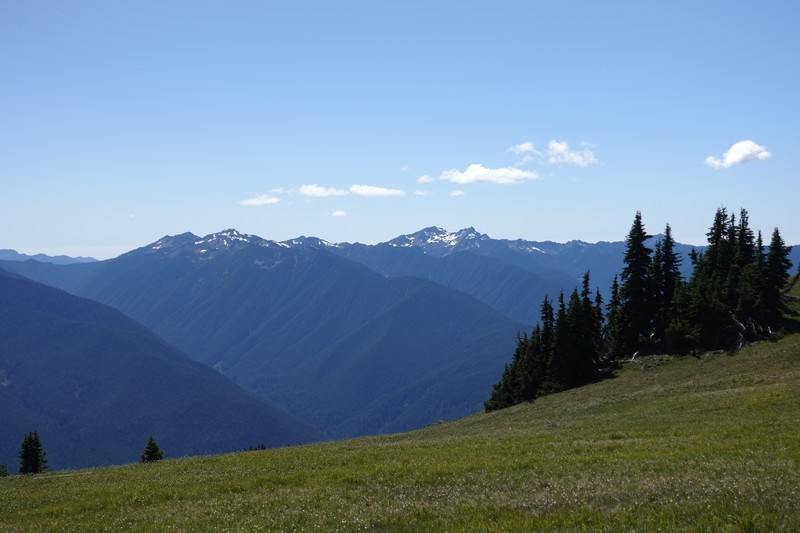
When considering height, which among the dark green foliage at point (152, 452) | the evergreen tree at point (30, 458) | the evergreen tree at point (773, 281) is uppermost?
the evergreen tree at point (773, 281)

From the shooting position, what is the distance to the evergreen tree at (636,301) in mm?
78312

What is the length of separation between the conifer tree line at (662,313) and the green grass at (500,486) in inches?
1237

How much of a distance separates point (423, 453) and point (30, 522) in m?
16.8

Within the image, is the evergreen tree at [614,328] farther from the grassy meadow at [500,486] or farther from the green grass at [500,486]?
the grassy meadow at [500,486]

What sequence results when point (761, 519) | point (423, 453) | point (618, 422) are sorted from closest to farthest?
point (761, 519), point (423, 453), point (618, 422)

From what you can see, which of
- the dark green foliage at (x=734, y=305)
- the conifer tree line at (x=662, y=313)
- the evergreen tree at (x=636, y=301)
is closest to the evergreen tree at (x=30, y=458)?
the conifer tree line at (x=662, y=313)

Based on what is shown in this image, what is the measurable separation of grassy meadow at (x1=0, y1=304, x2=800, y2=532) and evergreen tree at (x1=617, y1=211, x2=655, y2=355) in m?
39.5

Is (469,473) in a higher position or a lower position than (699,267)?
lower

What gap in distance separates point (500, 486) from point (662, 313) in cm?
6752

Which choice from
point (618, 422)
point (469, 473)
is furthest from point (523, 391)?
point (469, 473)

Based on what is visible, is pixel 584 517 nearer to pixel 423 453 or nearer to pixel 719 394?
pixel 423 453

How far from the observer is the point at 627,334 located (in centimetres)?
7844

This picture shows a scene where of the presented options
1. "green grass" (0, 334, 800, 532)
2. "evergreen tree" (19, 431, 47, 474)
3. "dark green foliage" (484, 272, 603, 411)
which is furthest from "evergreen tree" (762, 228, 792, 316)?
"evergreen tree" (19, 431, 47, 474)

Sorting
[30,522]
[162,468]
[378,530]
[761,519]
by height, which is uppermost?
[761,519]
